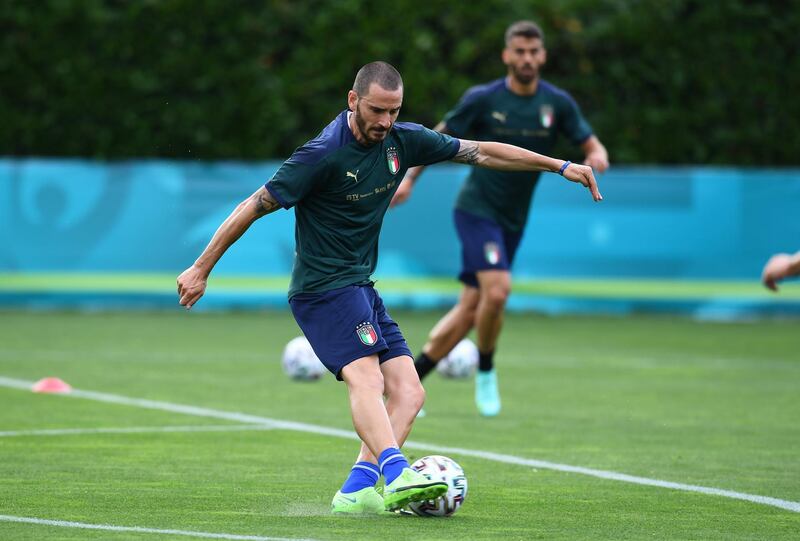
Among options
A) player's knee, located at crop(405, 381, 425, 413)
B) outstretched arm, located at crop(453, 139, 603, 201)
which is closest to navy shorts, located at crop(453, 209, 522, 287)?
outstretched arm, located at crop(453, 139, 603, 201)

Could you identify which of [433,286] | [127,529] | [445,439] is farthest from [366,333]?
[433,286]

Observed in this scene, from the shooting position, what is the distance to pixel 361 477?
23.4 feet

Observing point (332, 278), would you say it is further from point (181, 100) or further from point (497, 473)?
point (181, 100)

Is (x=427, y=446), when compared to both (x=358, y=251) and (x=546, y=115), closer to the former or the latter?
(x=358, y=251)

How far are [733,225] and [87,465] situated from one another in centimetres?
1364

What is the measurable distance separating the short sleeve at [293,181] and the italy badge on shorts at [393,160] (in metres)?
0.41

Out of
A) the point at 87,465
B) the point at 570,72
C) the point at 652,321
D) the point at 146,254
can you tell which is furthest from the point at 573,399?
the point at 570,72

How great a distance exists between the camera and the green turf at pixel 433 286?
20.5 meters

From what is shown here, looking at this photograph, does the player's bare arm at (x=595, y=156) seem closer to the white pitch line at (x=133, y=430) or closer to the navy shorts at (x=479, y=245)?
the navy shorts at (x=479, y=245)

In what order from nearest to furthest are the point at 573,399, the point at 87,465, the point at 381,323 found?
the point at 381,323 < the point at 87,465 < the point at 573,399

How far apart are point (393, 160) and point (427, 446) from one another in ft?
8.46

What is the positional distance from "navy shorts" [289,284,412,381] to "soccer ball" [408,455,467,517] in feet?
1.91

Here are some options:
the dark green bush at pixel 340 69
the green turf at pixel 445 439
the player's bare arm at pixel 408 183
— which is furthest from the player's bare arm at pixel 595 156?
the dark green bush at pixel 340 69

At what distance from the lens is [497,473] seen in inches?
329
